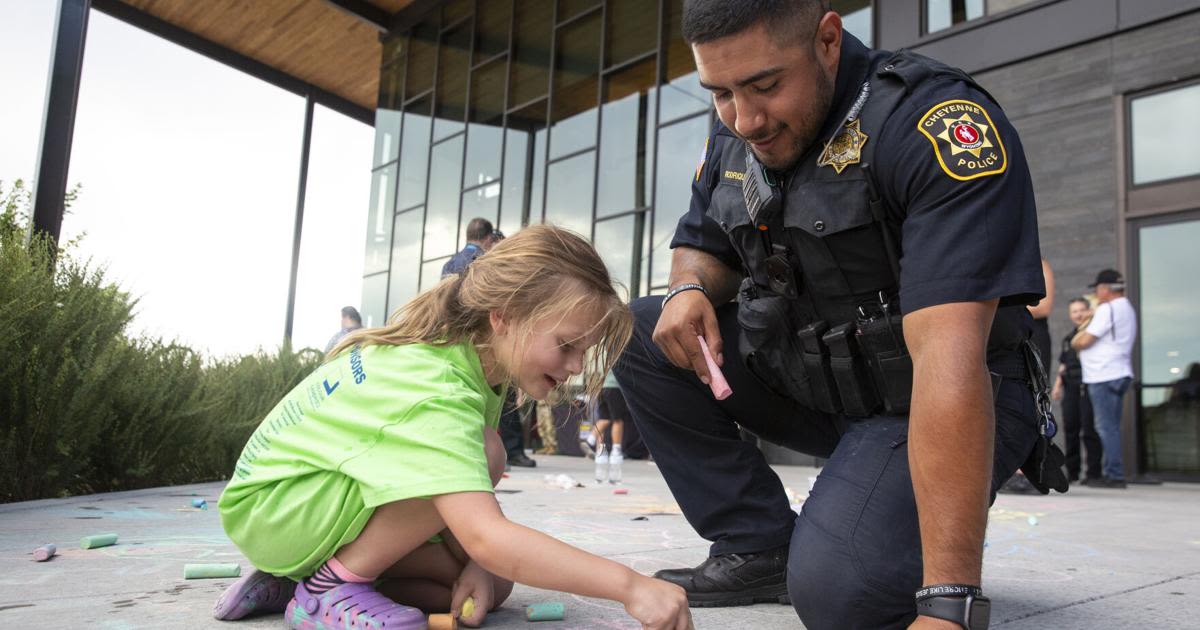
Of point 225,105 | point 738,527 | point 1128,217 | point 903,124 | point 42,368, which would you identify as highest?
point 225,105

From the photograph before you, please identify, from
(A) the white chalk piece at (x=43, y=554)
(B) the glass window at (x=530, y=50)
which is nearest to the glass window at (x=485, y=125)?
(B) the glass window at (x=530, y=50)

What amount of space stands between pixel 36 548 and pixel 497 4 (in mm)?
12406

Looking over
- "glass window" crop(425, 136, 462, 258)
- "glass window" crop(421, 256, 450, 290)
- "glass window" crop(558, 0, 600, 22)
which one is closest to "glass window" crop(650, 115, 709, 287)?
"glass window" crop(558, 0, 600, 22)

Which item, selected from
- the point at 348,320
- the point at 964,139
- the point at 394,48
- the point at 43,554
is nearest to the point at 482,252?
the point at 43,554

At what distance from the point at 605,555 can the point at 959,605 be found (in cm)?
141

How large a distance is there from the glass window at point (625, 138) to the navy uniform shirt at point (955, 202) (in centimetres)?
897

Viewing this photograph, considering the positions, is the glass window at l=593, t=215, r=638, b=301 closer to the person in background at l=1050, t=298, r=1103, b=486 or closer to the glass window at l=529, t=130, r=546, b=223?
the glass window at l=529, t=130, r=546, b=223

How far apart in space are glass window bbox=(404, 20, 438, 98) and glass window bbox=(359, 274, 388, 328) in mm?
3247

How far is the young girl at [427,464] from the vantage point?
1343mm

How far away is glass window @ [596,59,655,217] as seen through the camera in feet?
35.4

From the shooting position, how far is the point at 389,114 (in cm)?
1550

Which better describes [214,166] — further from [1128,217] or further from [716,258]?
[716,258]

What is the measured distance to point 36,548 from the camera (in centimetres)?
244

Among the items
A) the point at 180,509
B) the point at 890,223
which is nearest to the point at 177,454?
the point at 180,509
